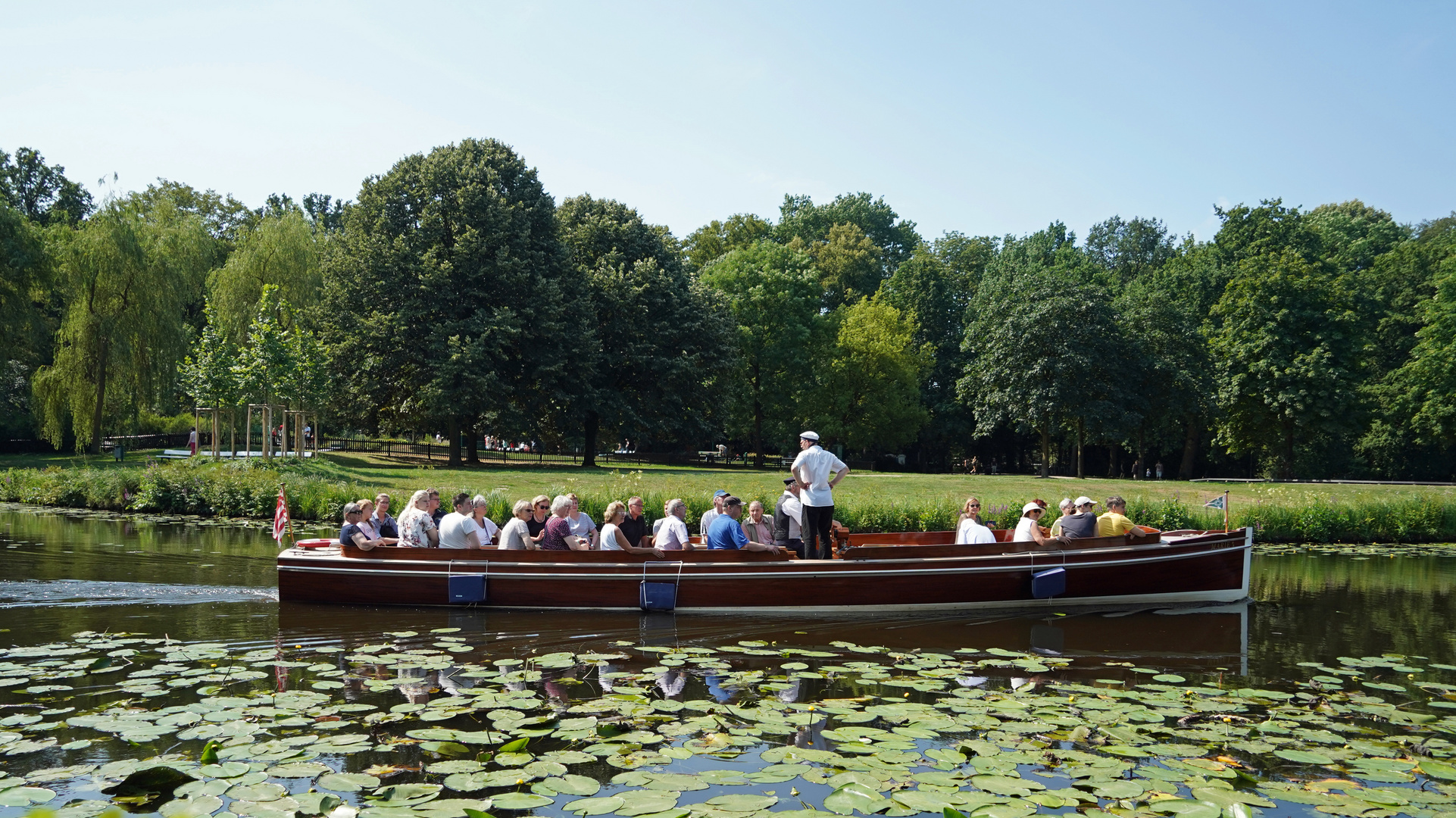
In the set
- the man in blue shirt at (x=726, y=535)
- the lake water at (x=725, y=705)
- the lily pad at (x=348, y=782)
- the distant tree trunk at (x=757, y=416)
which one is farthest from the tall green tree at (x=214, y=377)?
the lily pad at (x=348, y=782)

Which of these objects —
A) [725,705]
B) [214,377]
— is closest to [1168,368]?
[214,377]

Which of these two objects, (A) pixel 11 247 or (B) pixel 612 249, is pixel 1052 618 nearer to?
(B) pixel 612 249

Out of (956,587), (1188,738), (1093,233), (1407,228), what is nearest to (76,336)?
(956,587)

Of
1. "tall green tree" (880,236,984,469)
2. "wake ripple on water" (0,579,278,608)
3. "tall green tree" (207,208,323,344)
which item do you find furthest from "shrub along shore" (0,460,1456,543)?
"tall green tree" (880,236,984,469)

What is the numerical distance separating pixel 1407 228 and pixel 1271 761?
64.7m

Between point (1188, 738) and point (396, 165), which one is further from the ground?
point (396, 165)

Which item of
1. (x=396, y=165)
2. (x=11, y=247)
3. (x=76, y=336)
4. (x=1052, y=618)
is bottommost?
(x=1052, y=618)

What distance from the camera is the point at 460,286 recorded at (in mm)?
35125

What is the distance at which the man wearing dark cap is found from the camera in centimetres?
1329

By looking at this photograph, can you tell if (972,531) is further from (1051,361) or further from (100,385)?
(100,385)

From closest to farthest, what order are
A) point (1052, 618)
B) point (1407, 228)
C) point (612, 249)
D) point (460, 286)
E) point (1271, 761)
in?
point (1271, 761) < point (1052, 618) < point (460, 286) < point (612, 249) < point (1407, 228)

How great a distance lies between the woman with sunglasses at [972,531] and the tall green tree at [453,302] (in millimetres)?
22088

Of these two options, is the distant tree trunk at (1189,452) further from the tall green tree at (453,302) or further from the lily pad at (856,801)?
the lily pad at (856,801)

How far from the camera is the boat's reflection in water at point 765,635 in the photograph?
31.2ft
